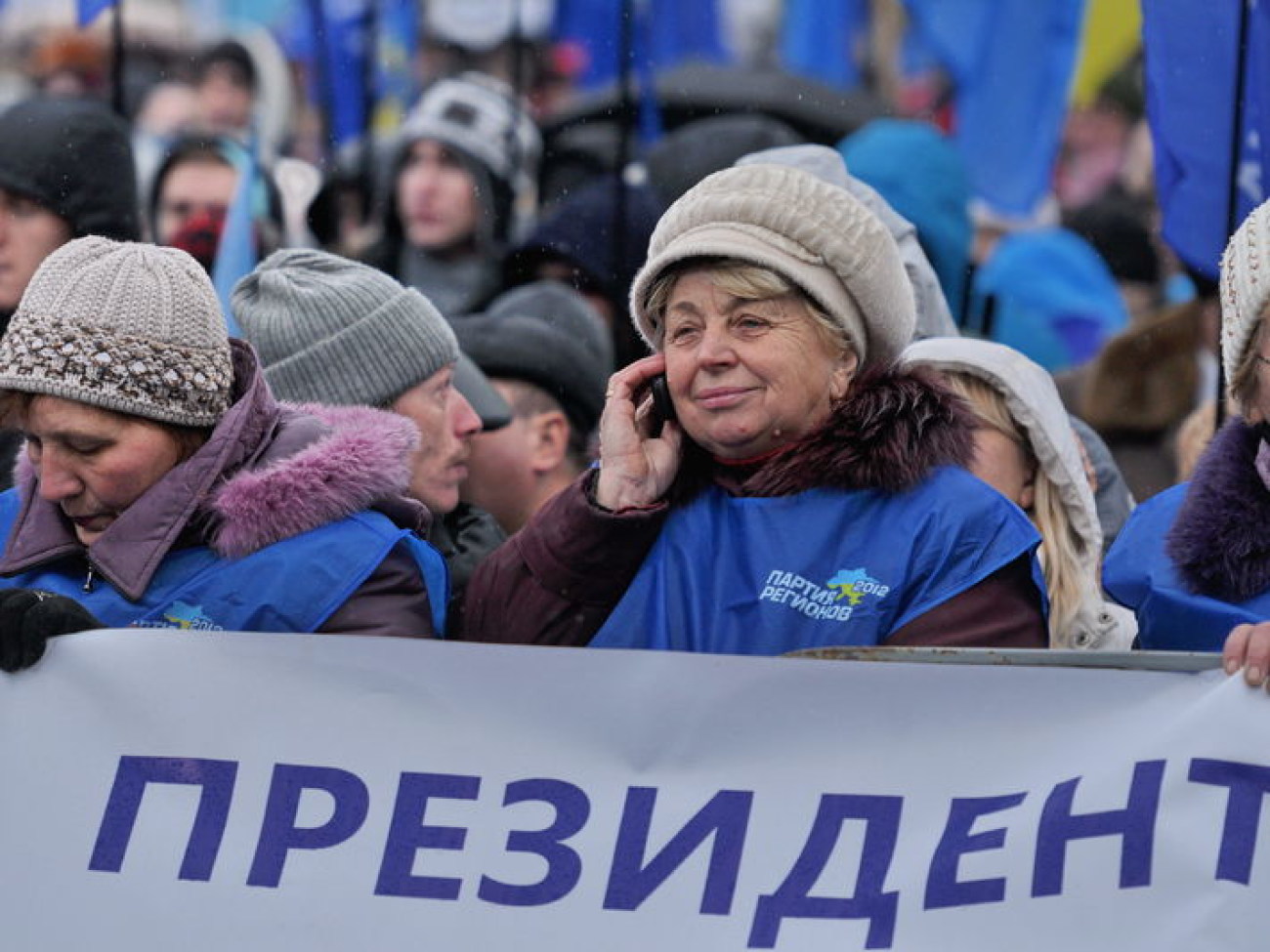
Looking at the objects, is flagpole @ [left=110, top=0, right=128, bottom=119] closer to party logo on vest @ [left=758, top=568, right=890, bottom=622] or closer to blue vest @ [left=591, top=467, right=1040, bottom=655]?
blue vest @ [left=591, top=467, right=1040, bottom=655]

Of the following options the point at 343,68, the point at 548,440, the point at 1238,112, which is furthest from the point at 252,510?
the point at 343,68

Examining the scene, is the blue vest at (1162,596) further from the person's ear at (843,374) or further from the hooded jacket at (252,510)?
the hooded jacket at (252,510)

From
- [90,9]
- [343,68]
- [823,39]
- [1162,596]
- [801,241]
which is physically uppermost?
[801,241]

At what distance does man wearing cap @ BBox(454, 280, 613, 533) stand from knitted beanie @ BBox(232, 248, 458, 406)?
0.73 m

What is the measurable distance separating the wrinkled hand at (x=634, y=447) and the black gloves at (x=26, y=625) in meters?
0.81

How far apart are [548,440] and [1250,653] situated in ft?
8.49

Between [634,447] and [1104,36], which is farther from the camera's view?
[1104,36]

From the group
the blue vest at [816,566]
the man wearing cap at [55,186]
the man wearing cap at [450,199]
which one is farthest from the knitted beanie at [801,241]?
the man wearing cap at [450,199]

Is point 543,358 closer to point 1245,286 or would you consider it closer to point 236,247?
point 236,247

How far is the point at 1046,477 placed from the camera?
466cm

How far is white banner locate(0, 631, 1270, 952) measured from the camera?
11.0 ft

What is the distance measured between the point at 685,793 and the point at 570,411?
2.38m

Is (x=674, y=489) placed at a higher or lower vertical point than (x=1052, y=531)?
higher

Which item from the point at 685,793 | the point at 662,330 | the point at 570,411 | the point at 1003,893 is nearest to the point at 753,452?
the point at 662,330
